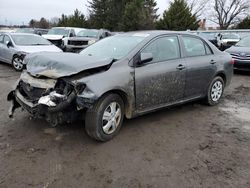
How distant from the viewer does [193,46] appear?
5.12 m

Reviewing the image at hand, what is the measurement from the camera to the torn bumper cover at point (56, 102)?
3.36 m

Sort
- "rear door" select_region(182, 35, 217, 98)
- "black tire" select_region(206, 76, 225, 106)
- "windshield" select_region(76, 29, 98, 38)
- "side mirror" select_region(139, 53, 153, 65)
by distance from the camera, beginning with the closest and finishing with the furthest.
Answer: "side mirror" select_region(139, 53, 153, 65) < "rear door" select_region(182, 35, 217, 98) < "black tire" select_region(206, 76, 225, 106) < "windshield" select_region(76, 29, 98, 38)

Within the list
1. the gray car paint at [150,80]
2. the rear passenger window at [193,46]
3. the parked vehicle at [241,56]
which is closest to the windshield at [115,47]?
the gray car paint at [150,80]

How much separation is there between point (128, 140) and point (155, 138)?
16.5 inches

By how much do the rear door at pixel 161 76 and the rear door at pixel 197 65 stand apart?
0.68ft

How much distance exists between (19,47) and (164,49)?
23.5ft

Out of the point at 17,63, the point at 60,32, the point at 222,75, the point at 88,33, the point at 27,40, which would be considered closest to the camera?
the point at 222,75

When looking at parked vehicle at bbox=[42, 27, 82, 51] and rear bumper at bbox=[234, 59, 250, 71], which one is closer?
rear bumper at bbox=[234, 59, 250, 71]

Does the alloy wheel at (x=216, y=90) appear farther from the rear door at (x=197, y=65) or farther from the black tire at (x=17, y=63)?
the black tire at (x=17, y=63)

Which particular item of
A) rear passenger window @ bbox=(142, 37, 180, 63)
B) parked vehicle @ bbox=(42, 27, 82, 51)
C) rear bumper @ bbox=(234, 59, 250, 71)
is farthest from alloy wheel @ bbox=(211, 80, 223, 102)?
parked vehicle @ bbox=(42, 27, 82, 51)

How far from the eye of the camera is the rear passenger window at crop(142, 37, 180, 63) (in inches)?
170

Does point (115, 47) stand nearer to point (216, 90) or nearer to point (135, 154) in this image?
point (135, 154)

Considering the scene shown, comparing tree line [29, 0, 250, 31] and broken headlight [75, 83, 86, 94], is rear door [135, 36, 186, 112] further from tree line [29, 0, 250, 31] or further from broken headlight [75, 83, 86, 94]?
tree line [29, 0, 250, 31]

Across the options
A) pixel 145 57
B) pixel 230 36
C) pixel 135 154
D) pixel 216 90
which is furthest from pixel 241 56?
pixel 230 36
